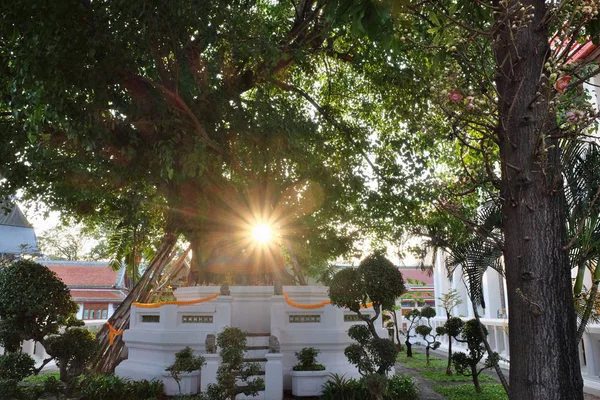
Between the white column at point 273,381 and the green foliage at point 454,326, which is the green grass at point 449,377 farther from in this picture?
the white column at point 273,381

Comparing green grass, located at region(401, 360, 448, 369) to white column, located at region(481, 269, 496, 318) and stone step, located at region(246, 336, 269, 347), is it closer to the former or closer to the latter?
white column, located at region(481, 269, 496, 318)

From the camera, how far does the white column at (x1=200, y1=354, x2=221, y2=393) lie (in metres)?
8.50

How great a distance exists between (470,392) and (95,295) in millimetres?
22533

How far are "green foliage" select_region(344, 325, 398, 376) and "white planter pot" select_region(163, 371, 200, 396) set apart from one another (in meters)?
3.27

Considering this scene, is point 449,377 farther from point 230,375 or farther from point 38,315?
point 38,315

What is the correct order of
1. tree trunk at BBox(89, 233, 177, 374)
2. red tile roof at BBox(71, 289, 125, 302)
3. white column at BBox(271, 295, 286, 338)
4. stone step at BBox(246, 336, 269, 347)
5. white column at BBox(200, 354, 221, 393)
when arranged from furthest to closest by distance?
red tile roof at BBox(71, 289, 125, 302) → tree trunk at BBox(89, 233, 177, 374) → stone step at BBox(246, 336, 269, 347) → white column at BBox(271, 295, 286, 338) → white column at BBox(200, 354, 221, 393)

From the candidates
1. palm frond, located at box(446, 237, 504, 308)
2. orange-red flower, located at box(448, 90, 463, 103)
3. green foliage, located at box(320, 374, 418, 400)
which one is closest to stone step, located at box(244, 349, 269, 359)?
green foliage, located at box(320, 374, 418, 400)

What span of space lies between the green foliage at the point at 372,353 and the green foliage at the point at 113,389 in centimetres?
375

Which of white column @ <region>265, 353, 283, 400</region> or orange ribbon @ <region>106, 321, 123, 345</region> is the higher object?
orange ribbon @ <region>106, 321, 123, 345</region>

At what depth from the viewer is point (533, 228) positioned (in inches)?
145

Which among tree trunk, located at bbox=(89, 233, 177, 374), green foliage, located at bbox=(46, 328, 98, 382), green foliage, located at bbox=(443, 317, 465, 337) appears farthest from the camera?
tree trunk, located at bbox=(89, 233, 177, 374)

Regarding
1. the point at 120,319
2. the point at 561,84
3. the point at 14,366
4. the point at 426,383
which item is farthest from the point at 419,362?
the point at 561,84

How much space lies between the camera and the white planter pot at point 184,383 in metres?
8.76

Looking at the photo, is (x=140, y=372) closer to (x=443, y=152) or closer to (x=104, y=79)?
(x=104, y=79)
